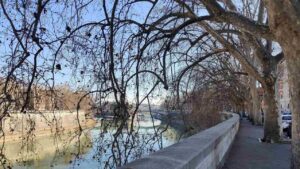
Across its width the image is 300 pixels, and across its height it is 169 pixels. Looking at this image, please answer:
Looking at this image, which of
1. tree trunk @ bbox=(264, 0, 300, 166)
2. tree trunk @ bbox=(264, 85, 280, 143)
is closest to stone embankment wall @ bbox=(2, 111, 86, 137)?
tree trunk @ bbox=(264, 0, 300, 166)

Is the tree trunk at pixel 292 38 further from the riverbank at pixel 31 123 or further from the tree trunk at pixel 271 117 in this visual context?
the tree trunk at pixel 271 117

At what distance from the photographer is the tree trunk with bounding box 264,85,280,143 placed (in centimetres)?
2159

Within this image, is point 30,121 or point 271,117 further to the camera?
point 271,117

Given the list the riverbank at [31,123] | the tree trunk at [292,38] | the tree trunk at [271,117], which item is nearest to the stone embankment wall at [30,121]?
the riverbank at [31,123]

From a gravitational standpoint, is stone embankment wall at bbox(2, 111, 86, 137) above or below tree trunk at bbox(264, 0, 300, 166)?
below

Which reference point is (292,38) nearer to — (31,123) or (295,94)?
(295,94)

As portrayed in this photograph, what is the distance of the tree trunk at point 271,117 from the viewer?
2159 centimetres

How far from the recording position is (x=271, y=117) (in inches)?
865

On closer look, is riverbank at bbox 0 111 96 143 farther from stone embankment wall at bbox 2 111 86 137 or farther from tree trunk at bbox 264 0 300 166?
tree trunk at bbox 264 0 300 166

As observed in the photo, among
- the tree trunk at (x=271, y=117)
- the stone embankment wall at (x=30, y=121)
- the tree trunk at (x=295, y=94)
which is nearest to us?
the stone embankment wall at (x=30, y=121)

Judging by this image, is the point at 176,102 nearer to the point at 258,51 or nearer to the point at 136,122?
the point at 136,122

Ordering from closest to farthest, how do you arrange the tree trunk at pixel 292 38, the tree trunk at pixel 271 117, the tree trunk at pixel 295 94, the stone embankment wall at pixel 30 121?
1. the stone embankment wall at pixel 30 121
2. the tree trunk at pixel 292 38
3. the tree trunk at pixel 295 94
4. the tree trunk at pixel 271 117

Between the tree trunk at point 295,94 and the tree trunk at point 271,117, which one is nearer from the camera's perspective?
the tree trunk at point 295,94

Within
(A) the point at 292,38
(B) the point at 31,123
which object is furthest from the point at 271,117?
(B) the point at 31,123
